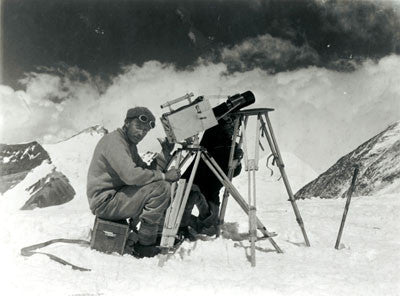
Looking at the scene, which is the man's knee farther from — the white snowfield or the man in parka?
the white snowfield

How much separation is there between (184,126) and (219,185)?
1.62 metres

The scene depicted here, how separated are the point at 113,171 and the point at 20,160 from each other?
10636cm

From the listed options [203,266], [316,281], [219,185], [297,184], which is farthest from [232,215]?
[297,184]

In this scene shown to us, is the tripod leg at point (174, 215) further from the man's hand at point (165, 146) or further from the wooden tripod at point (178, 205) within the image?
the man's hand at point (165, 146)

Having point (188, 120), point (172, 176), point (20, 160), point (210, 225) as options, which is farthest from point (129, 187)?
point (20, 160)

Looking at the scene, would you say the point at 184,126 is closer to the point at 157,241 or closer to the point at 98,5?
the point at 157,241

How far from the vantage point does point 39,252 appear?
158 inches

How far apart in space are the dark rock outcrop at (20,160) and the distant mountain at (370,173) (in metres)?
82.0

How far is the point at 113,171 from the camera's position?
4551 millimetres

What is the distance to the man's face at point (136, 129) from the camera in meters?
4.58

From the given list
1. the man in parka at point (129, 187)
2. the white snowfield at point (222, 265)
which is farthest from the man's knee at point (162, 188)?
the white snowfield at point (222, 265)

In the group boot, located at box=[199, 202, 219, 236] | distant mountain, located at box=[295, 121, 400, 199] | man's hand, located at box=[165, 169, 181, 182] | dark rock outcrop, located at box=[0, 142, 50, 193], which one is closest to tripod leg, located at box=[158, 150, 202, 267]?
man's hand, located at box=[165, 169, 181, 182]

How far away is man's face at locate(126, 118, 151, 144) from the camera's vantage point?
4.58m

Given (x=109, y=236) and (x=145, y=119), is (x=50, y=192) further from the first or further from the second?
(x=145, y=119)
